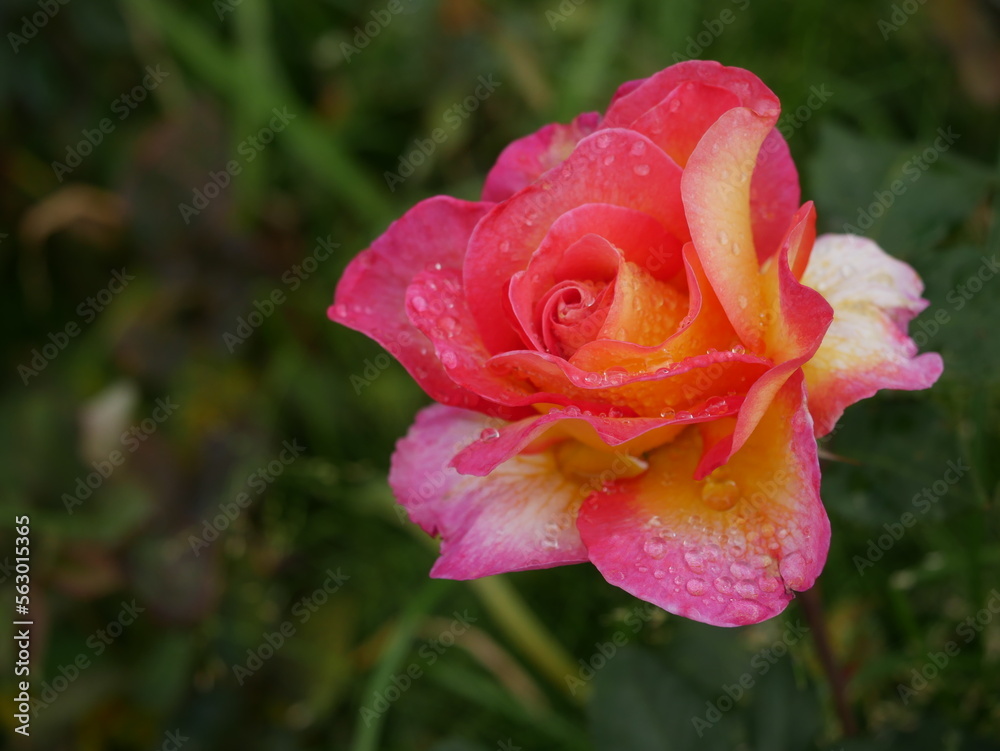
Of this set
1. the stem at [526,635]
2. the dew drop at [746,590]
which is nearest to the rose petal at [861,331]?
the dew drop at [746,590]

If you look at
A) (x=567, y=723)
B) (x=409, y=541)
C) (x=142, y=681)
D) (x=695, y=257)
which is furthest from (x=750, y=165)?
(x=409, y=541)

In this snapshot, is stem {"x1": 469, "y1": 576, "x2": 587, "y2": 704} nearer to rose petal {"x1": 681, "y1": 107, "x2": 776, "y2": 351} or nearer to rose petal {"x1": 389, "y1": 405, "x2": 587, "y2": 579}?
rose petal {"x1": 389, "y1": 405, "x2": 587, "y2": 579}

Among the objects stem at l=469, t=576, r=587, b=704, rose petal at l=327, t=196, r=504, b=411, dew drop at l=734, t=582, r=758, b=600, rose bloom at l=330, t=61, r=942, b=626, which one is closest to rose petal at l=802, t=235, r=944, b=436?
rose bloom at l=330, t=61, r=942, b=626

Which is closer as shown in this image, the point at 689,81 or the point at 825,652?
the point at 689,81

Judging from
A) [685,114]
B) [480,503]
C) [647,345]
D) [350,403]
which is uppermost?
[685,114]

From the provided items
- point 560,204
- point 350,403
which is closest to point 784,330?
point 560,204

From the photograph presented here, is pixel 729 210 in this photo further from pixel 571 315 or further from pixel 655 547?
pixel 655 547
